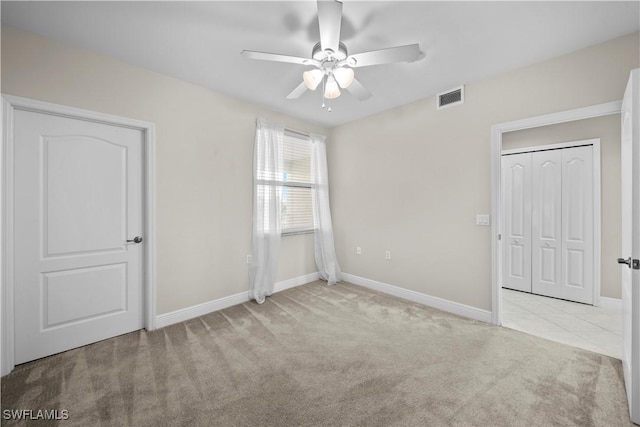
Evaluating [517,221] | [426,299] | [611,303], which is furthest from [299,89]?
[611,303]

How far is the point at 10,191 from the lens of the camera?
2.03 metres

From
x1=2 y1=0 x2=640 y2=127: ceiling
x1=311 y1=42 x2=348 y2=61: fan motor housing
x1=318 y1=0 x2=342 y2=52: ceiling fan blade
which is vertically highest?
x1=2 y1=0 x2=640 y2=127: ceiling

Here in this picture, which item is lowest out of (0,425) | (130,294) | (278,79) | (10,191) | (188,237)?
(0,425)

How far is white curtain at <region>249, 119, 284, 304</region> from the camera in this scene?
349cm

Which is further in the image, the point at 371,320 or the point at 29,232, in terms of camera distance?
the point at 371,320

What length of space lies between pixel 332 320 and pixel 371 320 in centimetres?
43

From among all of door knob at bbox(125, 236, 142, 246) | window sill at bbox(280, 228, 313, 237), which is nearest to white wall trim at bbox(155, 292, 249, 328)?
door knob at bbox(125, 236, 142, 246)

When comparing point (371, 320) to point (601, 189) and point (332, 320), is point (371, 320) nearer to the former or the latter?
point (332, 320)

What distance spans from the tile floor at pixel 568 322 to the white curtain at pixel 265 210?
2.79 meters

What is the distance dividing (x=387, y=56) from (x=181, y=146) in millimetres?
2247

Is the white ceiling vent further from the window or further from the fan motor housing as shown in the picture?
the window

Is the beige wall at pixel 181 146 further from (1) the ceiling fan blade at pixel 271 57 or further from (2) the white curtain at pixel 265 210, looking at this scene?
(1) the ceiling fan blade at pixel 271 57

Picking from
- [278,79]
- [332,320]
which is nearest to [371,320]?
[332,320]

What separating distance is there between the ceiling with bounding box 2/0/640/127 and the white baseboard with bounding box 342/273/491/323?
8.24 feet
